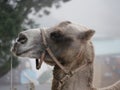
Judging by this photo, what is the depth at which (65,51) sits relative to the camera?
1.02m

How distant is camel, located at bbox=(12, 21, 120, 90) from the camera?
1.02m

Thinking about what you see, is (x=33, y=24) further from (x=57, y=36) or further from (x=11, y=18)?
(x=57, y=36)

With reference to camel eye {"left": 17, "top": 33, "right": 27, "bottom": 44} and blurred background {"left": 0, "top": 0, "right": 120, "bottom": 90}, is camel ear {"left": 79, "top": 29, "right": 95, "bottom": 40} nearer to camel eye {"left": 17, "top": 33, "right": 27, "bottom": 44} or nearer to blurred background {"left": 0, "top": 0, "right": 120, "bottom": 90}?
camel eye {"left": 17, "top": 33, "right": 27, "bottom": 44}

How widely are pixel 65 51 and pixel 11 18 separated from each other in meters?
4.34

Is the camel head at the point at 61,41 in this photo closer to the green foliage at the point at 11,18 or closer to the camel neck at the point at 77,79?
the camel neck at the point at 77,79

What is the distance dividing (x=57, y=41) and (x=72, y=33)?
40 millimetres

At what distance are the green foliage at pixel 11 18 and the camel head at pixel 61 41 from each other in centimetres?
408

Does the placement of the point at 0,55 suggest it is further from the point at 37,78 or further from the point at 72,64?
the point at 72,64

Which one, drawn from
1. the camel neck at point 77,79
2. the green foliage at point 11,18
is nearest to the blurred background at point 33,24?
the green foliage at point 11,18

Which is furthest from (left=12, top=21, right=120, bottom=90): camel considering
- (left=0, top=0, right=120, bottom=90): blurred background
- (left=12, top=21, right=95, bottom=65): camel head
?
(left=0, top=0, right=120, bottom=90): blurred background

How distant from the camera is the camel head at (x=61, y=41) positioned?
101 centimetres

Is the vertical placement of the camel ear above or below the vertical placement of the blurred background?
above

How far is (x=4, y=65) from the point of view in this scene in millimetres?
5316

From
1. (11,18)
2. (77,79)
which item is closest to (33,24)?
(11,18)
